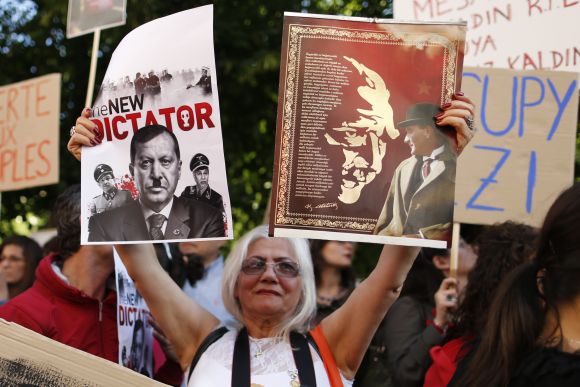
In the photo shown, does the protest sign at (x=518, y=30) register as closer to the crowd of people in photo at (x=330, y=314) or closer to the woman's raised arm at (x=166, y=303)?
the crowd of people in photo at (x=330, y=314)

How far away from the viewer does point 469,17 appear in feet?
14.5

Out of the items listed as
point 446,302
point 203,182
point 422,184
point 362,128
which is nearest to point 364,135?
point 362,128

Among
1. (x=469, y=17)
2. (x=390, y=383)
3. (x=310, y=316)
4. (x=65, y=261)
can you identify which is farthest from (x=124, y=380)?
(x=469, y=17)

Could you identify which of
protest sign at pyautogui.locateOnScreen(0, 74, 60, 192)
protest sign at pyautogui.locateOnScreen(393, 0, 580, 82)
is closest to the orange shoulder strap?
protest sign at pyautogui.locateOnScreen(393, 0, 580, 82)

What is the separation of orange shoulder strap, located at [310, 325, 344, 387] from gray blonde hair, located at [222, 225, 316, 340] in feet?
0.32

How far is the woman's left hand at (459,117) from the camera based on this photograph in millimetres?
2344

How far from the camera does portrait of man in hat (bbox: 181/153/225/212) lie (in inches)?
97.0

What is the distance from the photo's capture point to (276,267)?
2.93m

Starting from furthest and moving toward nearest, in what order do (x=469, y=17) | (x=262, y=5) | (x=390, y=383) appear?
1. (x=262, y=5)
2. (x=469, y=17)
3. (x=390, y=383)

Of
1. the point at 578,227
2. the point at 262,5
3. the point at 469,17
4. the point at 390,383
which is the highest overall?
the point at 262,5

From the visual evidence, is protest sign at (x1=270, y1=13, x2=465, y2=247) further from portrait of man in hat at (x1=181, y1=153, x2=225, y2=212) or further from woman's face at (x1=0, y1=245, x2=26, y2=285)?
woman's face at (x1=0, y1=245, x2=26, y2=285)

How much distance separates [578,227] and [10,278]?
13.8 feet

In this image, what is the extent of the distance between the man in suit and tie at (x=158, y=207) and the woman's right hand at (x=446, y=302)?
1.32m

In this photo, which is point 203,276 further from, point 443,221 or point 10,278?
point 443,221
